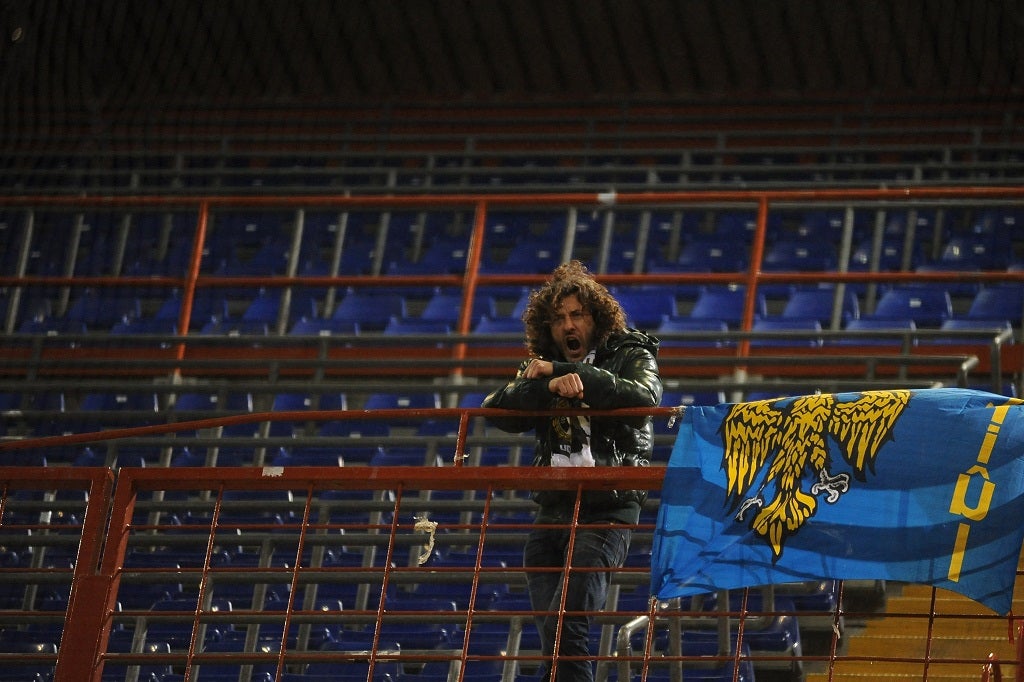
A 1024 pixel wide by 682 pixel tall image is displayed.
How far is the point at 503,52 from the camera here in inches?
619

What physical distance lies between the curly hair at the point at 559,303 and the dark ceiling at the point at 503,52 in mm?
9208

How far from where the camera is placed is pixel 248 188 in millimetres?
13445

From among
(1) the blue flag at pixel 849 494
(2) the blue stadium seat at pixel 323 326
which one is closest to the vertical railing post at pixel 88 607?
(1) the blue flag at pixel 849 494

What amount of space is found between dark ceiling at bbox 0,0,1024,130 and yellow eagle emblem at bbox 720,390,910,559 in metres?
9.69

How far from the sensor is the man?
5059 mm

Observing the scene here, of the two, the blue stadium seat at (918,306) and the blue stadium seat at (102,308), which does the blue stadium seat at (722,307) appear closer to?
the blue stadium seat at (918,306)

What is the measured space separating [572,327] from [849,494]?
1.20 m

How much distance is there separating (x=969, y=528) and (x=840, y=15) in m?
10.6

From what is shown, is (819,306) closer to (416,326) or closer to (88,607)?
(416,326)

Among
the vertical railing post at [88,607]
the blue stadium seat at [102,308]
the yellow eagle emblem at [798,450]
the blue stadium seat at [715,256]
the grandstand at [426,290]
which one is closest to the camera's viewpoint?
the yellow eagle emblem at [798,450]

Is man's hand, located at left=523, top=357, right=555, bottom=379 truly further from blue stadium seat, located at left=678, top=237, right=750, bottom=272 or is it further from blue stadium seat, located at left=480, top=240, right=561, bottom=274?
blue stadium seat, located at left=678, top=237, right=750, bottom=272

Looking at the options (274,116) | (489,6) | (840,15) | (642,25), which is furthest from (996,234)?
(274,116)

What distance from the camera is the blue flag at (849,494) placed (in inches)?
182

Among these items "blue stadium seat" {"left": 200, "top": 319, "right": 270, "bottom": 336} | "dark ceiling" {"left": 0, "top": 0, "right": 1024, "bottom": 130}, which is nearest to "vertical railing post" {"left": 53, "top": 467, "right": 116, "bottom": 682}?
"blue stadium seat" {"left": 200, "top": 319, "right": 270, "bottom": 336}
